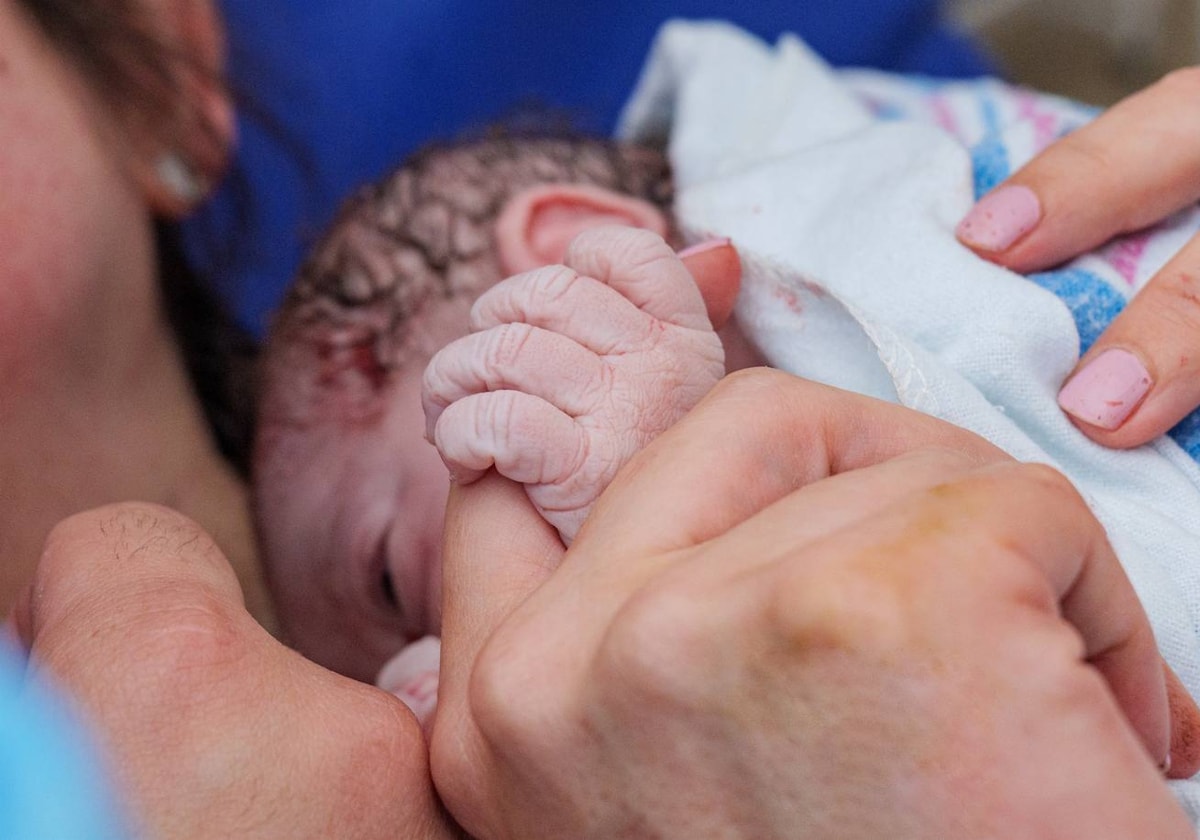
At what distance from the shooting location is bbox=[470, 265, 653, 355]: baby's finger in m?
0.68

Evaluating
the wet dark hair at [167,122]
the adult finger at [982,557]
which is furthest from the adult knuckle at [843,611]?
the wet dark hair at [167,122]

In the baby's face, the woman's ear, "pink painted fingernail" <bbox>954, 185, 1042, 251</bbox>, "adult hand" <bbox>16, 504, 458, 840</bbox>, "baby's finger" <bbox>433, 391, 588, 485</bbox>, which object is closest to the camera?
"adult hand" <bbox>16, 504, 458, 840</bbox>

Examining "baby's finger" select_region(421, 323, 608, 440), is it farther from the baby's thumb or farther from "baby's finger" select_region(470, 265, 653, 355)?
the baby's thumb

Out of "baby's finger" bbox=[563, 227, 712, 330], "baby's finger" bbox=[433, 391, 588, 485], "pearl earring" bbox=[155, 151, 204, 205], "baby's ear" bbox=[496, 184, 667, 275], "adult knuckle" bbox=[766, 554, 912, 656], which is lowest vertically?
"pearl earring" bbox=[155, 151, 204, 205]

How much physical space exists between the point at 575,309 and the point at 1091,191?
46cm

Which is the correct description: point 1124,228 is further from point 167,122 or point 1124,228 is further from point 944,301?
point 167,122

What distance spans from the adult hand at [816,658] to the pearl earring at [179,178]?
93 cm

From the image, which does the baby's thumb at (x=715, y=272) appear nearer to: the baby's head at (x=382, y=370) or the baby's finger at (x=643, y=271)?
the baby's finger at (x=643, y=271)

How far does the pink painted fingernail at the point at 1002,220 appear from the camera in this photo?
84 centimetres

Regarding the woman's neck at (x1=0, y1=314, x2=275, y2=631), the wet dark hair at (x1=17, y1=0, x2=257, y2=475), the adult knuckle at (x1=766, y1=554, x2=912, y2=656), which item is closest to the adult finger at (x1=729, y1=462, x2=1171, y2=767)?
the adult knuckle at (x1=766, y1=554, x2=912, y2=656)

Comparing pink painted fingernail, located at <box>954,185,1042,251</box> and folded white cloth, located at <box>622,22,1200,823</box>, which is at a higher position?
pink painted fingernail, located at <box>954,185,1042,251</box>

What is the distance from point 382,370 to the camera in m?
1.01

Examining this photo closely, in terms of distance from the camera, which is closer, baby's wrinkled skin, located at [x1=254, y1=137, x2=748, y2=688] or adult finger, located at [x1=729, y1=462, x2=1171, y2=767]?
adult finger, located at [x1=729, y1=462, x2=1171, y2=767]

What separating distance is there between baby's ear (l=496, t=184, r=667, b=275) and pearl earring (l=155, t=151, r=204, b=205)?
0.48 m
